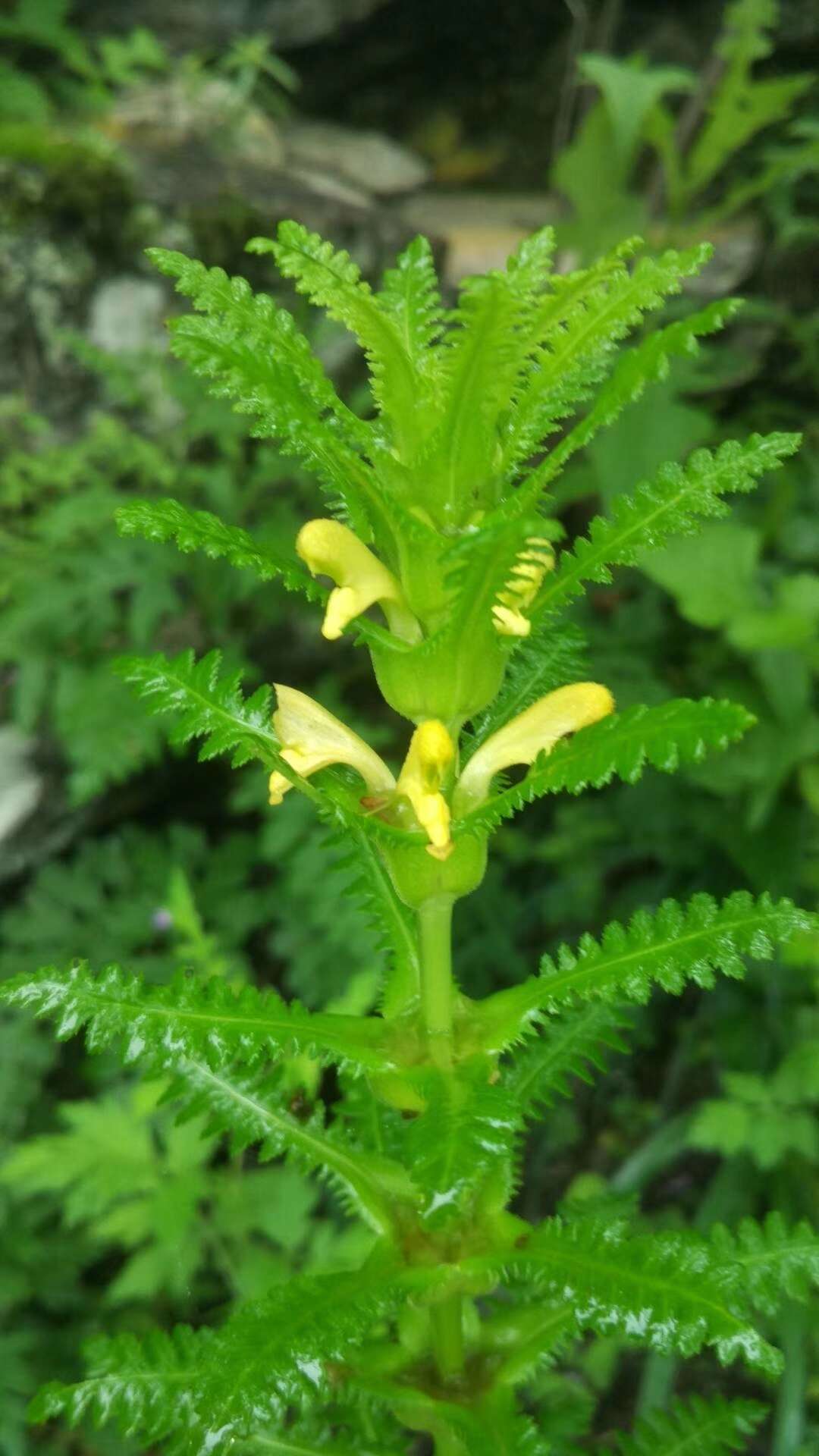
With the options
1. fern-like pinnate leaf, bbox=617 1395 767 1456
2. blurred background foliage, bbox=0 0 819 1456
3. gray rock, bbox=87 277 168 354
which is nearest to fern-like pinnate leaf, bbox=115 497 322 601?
fern-like pinnate leaf, bbox=617 1395 767 1456

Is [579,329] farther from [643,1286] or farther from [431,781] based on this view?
[643,1286]

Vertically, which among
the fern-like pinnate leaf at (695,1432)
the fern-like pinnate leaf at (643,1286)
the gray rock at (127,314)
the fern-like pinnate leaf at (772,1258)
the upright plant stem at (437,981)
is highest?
the upright plant stem at (437,981)

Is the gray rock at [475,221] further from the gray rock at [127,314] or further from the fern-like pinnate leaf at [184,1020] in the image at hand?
the fern-like pinnate leaf at [184,1020]

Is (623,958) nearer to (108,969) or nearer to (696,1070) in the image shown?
(108,969)

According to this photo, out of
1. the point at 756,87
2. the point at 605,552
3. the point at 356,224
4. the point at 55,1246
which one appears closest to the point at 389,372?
the point at 605,552

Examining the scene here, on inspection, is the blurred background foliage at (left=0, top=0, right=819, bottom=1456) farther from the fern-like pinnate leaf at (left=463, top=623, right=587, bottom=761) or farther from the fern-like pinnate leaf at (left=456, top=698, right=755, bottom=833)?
the fern-like pinnate leaf at (left=456, top=698, right=755, bottom=833)

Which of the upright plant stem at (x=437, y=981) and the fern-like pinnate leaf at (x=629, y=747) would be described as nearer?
the fern-like pinnate leaf at (x=629, y=747)

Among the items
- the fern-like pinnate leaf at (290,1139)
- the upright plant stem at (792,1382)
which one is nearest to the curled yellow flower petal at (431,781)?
the fern-like pinnate leaf at (290,1139)
